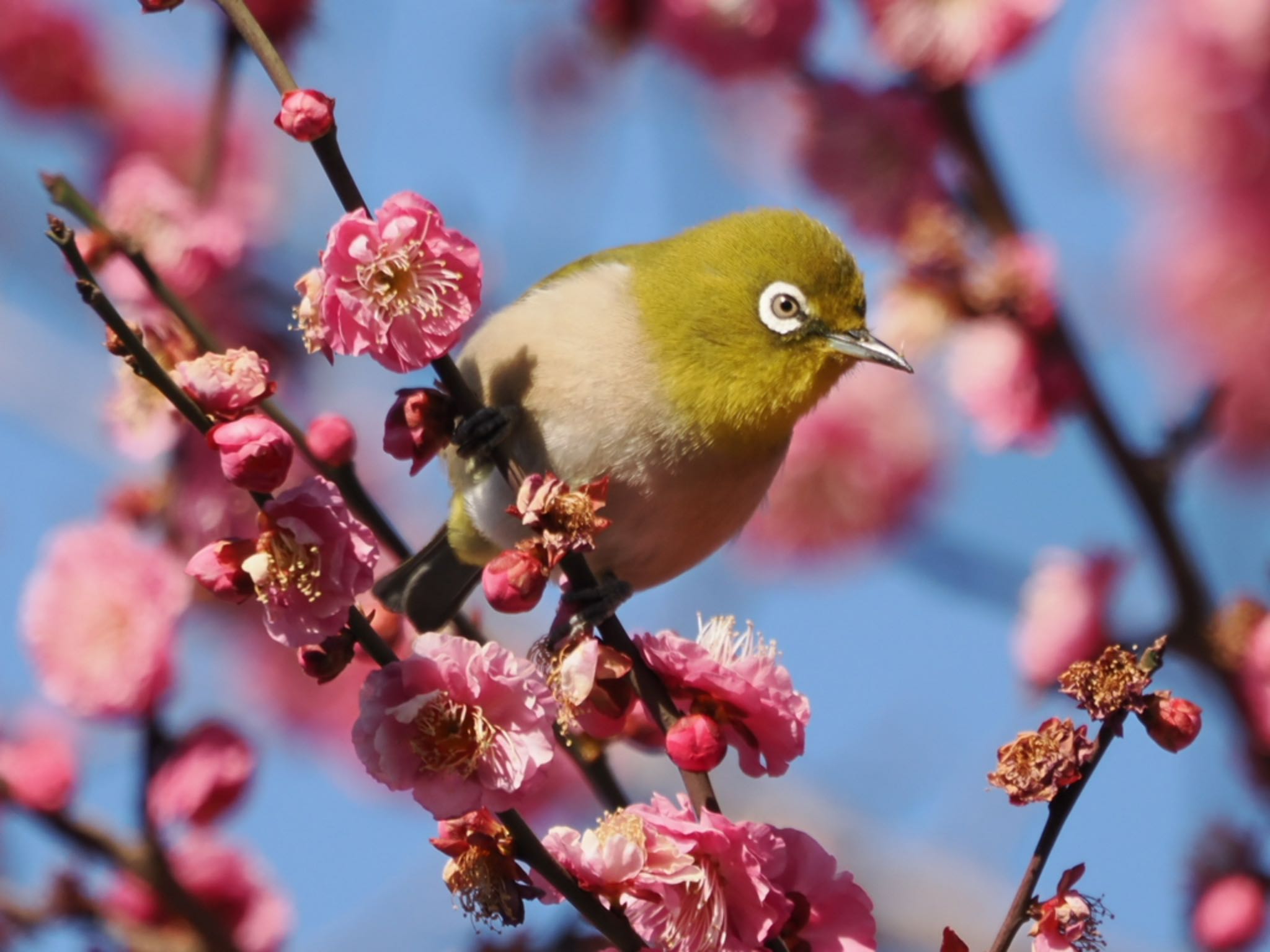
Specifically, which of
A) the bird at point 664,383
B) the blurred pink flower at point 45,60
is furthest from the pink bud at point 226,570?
the blurred pink flower at point 45,60

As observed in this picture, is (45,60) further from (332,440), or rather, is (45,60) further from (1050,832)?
Result: (1050,832)

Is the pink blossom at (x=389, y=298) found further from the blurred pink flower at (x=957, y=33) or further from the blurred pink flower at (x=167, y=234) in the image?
the blurred pink flower at (x=957, y=33)

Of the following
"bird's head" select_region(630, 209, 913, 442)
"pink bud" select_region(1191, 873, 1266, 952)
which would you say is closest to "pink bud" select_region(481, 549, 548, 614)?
"bird's head" select_region(630, 209, 913, 442)

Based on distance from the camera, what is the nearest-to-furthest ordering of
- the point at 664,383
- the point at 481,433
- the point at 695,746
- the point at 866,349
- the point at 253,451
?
the point at 253,451 → the point at 695,746 → the point at 481,433 → the point at 664,383 → the point at 866,349

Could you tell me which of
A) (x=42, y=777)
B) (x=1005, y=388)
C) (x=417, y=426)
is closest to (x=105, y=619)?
(x=42, y=777)

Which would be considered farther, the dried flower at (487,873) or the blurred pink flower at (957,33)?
the blurred pink flower at (957,33)

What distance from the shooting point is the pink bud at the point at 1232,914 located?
346cm

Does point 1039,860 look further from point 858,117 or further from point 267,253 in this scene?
point 267,253

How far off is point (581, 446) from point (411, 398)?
3.24 feet

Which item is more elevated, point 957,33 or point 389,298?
point 957,33

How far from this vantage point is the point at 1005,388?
4.78 metres

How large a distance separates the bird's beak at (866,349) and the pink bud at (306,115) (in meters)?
1.89

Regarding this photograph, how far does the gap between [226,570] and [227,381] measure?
0.30m

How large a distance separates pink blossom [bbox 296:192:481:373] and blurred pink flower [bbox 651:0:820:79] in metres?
3.05
